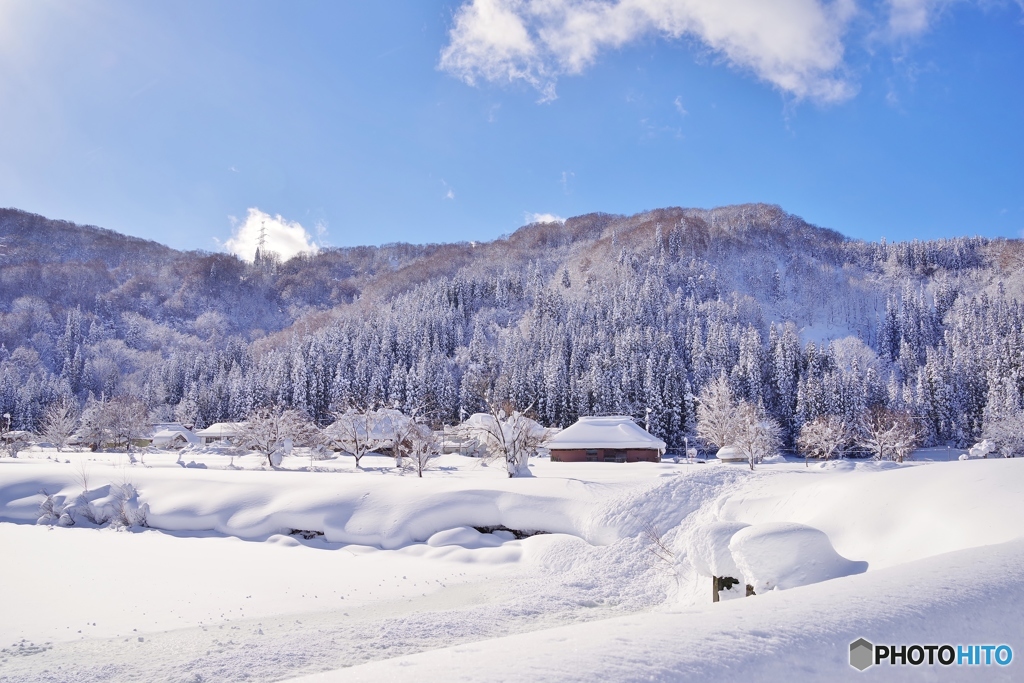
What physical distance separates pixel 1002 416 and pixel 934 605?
7882 centimetres

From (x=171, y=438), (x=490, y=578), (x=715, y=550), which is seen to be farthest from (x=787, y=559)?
(x=171, y=438)

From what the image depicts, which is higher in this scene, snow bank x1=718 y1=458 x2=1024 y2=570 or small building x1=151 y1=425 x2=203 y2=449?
snow bank x1=718 y1=458 x2=1024 y2=570

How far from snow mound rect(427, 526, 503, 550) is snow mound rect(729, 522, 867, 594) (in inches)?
479

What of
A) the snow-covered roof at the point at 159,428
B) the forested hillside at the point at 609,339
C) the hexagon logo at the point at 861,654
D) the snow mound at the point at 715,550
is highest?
the forested hillside at the point at 609,339

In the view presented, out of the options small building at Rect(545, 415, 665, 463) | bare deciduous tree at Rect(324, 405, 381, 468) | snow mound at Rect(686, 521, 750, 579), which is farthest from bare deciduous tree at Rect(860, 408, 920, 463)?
snow mound at Rect(686, 521, 750, 579)

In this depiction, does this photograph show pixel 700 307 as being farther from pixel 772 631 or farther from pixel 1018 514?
pixel 772 631

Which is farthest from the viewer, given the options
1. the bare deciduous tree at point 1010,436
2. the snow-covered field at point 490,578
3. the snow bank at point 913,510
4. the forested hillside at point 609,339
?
the forested hillside at point 609,339

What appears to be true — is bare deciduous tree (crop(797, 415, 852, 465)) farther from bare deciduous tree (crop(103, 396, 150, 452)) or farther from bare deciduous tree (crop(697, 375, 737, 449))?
bare deciduous tree (crop(103, 396, 150, 452))

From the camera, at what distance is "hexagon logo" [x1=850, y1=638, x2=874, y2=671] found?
4.70 metres

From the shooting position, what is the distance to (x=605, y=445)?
5462cm

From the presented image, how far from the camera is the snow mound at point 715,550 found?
11.0 meters

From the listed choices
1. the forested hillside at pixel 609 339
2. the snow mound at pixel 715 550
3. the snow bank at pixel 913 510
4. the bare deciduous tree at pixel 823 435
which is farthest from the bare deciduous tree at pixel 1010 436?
the snow mound at pixel 715 550

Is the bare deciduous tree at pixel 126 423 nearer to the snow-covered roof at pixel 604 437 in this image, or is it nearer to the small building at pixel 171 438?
the small building at pixel 171 438

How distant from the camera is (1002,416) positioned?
211ft
